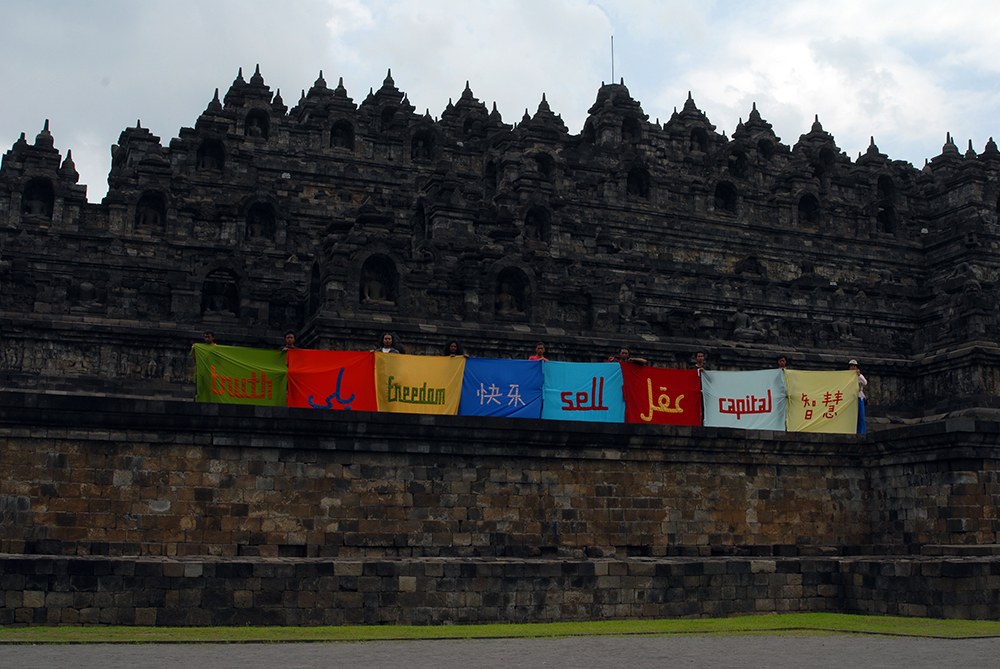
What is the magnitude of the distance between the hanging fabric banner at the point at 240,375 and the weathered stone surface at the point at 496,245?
7.74 m

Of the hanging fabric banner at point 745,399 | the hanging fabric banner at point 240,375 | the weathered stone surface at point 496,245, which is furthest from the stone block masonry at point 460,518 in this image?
the weathered stone surface at point 496,245

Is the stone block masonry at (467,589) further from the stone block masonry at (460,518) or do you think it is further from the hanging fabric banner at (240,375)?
the hanging fabric banner at (240,375)

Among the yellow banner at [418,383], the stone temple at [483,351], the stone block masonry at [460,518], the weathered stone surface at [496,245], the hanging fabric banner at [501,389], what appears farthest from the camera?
the weathered stone surface at [496,245]

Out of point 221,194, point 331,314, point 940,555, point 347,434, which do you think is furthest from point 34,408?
point 221,194

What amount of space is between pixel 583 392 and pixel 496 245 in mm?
11397

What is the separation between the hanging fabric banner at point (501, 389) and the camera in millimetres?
22969

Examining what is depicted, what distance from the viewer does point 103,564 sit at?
53.9 ft

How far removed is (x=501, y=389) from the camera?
76.0 ft

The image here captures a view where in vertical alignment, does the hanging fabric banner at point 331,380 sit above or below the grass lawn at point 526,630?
above

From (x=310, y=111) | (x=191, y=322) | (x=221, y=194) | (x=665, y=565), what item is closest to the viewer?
(x=665, y=565)

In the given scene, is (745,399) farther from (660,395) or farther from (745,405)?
(660,395)

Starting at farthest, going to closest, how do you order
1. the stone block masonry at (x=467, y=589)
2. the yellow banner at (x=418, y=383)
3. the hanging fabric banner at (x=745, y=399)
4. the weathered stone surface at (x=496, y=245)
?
the weathered stone surface at (x=496, y=245) → the hanging fabric banner at (x=745, y=399) → the yellow banner at (x=418, y=383) → the stone block masonry at (x=467, y=589)

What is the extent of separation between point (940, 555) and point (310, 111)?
3313cm

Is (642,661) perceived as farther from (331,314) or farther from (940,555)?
(331,314)
